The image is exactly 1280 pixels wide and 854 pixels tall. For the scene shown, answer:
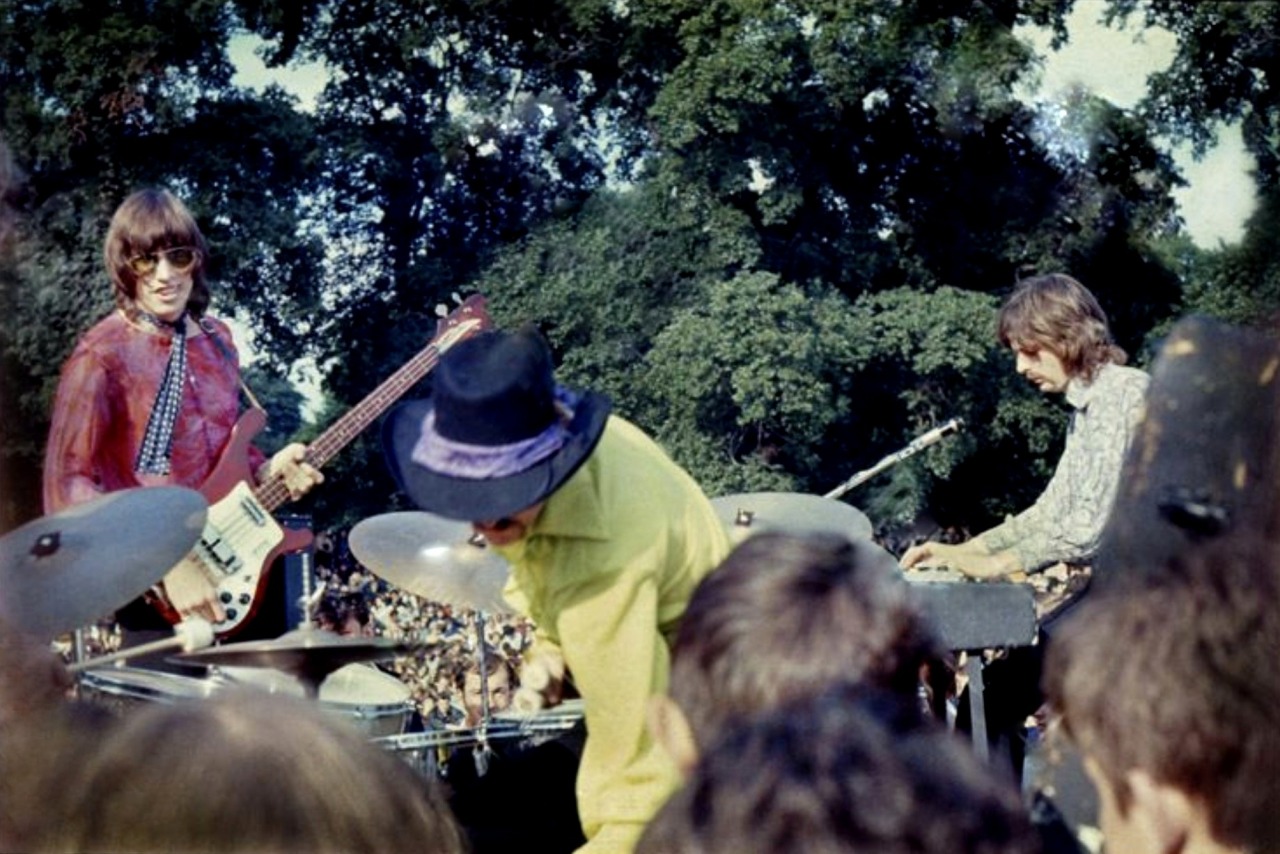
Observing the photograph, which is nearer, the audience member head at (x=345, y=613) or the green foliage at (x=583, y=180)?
the audience member head at (x=345, y=613)

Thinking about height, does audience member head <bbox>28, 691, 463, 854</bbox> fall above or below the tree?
below

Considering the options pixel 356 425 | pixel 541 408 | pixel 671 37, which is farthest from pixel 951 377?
pixel 541 408

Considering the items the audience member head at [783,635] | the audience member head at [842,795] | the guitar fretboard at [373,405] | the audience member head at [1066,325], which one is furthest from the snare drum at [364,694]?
the audience member head at [842,795]

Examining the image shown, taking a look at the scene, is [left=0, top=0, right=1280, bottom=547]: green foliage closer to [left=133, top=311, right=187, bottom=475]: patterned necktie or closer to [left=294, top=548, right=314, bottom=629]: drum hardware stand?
[left=133, top=311, right=187, bottom=475]: patterned necktie

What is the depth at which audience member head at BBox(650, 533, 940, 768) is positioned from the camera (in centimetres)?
167

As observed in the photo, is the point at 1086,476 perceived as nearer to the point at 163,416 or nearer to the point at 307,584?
the point at 307,584

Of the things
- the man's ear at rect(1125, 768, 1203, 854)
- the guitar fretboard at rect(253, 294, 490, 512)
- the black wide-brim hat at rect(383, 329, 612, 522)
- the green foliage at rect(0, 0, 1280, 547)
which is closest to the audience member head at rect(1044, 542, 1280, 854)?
the man's ear at rect(1125, 768, 1203, 854)

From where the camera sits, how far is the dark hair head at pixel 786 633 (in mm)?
1675

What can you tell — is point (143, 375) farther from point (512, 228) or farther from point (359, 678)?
point (512, 228)

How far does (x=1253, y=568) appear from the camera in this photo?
6.20 ft

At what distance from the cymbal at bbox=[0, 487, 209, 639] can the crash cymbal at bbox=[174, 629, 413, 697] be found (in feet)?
0.55

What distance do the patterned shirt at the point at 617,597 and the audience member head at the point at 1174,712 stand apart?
0.66 m

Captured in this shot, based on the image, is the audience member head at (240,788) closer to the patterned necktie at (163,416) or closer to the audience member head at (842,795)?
the audience member head at (842,795)

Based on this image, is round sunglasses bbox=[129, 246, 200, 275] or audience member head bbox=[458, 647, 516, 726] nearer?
round sunglasses bbox=[129, 246, 200, 275]
